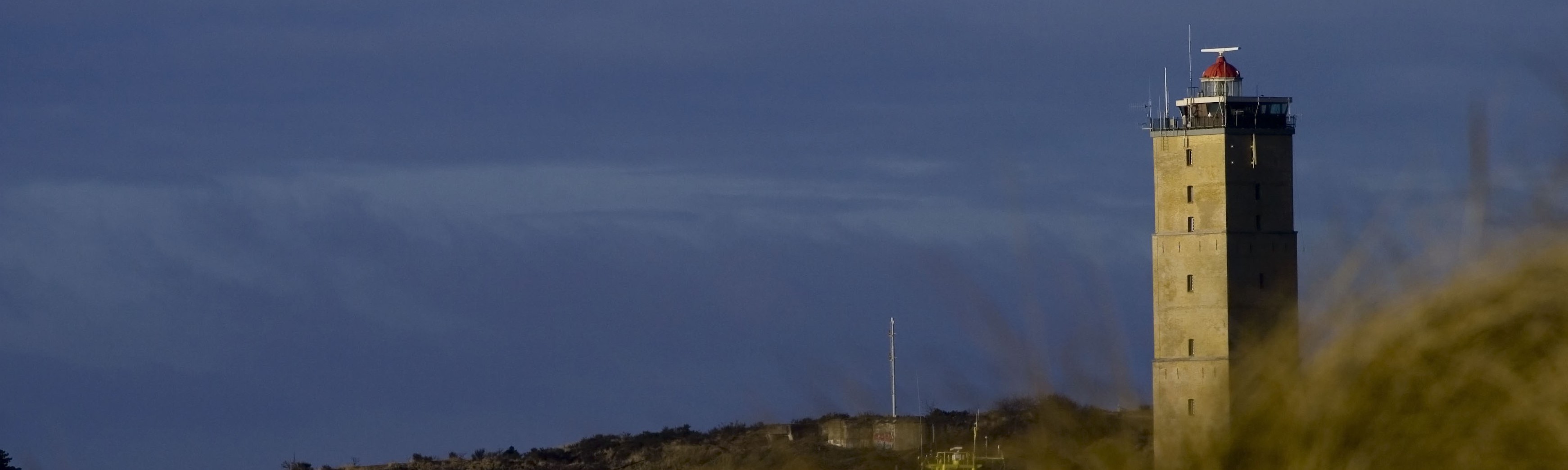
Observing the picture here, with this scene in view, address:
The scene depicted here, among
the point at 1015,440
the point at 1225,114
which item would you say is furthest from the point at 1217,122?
the point at 1015,440

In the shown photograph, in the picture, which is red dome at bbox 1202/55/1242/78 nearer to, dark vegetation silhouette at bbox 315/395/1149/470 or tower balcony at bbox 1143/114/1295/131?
tower balcony at bbox 1143/114/1295/131

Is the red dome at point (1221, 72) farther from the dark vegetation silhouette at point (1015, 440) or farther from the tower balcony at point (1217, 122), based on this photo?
the dark vegetation silhouette at point (1015, 440)

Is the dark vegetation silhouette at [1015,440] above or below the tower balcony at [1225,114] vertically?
below

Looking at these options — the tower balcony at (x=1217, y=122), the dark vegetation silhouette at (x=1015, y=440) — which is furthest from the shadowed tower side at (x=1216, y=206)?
the dark vegetation silhouette at (x=1015, y=440)

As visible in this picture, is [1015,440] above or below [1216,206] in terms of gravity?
below

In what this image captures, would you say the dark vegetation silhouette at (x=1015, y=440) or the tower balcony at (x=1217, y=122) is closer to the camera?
the dark vegetation silhouette at (x=1015, y=440)

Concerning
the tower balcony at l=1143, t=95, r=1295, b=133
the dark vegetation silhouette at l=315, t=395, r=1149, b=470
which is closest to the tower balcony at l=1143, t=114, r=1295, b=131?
the tower balcony at l=1143, t=95, r=1295, b=133

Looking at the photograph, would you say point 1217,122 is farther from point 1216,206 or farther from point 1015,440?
point 1015,440

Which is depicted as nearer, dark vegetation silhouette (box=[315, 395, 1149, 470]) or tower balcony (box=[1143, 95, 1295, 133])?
dark vegetation silhouette (box=[315, 395, 1149, 470])

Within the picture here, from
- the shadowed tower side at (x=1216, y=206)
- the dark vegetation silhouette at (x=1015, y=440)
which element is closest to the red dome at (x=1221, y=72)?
the shadowed tower side at (x=1216, y=206)

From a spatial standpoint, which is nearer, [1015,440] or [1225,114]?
[1015,440]

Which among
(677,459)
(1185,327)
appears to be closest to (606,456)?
(677,459)

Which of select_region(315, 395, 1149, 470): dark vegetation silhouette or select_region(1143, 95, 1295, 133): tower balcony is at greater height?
select_region(1143, 95, 1295, 133): tower balcony

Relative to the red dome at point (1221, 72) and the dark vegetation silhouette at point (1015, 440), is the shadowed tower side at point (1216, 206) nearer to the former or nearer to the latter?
the red dome at point (1221, 72)
